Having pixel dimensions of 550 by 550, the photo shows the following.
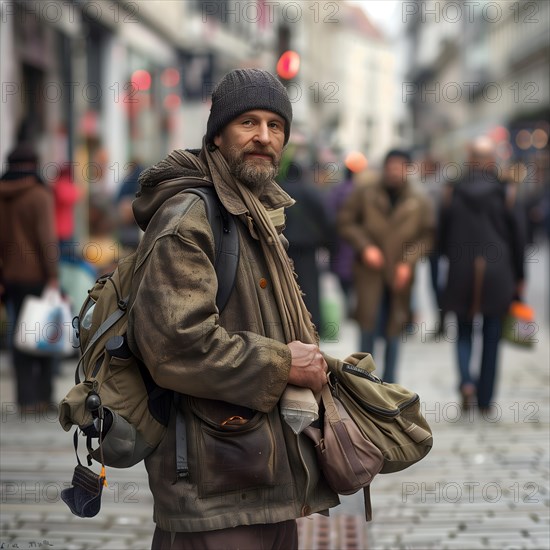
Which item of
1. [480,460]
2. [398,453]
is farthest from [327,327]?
[398,453]

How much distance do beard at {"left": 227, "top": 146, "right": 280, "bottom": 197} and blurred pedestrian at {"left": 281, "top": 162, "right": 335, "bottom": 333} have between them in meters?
5.12

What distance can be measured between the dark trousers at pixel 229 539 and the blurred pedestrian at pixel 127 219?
699cm

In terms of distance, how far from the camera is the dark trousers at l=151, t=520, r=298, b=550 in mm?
3068

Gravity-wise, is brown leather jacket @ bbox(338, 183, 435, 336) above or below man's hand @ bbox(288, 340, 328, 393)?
above

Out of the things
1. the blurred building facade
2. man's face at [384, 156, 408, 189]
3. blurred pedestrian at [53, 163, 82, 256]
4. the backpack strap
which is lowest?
the backpack strap

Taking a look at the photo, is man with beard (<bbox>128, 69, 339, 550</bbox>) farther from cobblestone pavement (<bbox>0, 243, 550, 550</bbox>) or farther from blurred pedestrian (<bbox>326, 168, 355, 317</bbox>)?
blurred pedestrian (<bbox>326, 168, 355, 317</bbox>)

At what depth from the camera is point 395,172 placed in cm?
875

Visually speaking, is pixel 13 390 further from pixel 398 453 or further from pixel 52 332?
pixel 398 453

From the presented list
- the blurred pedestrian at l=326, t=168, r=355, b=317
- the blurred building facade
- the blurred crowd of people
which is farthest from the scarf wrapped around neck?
the blurred building facade

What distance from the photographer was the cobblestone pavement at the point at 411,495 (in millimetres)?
5387

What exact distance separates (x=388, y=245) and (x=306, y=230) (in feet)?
2.29

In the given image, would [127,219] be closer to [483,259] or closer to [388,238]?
[388,238]

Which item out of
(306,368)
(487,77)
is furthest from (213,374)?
(487,77)

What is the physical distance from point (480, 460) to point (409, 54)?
142836 mm
